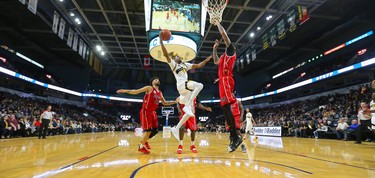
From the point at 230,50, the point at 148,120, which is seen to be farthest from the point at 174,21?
the point at 230,50

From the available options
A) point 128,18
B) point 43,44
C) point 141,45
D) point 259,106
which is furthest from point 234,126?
point 259,106

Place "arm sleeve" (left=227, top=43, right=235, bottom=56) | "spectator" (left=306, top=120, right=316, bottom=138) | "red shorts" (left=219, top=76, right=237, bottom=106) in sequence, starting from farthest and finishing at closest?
"spectator" (left=306, top=120, right=316, bottom=138) < "arm sleeve" (left=227, top=43, right=235, bottom=56) < "red shorts" (left=219, top=76, right=237, bottom=106)

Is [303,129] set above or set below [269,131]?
above

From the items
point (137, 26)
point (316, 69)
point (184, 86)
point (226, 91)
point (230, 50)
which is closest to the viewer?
point (226, 91)

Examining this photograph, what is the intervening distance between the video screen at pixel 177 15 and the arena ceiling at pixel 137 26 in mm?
4154

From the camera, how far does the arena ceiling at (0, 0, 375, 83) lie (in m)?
13.5

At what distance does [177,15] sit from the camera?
9.95 meters

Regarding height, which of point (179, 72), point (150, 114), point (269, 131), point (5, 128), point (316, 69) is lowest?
point (269, 131)

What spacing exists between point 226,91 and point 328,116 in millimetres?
13474

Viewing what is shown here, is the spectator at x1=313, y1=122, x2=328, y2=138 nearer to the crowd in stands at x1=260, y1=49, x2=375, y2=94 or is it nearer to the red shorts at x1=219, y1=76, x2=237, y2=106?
the crowd in stands at x1=260, y1=49, x2=375, y2=94

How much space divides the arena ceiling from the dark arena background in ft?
0.28

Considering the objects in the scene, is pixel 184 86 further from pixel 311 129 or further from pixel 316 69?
pixel 316 69

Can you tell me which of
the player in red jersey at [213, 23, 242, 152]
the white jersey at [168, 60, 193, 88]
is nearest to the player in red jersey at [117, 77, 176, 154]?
the white jersey at [168, 60, 193, 88]

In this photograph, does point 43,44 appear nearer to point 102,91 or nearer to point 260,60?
point 102,91
